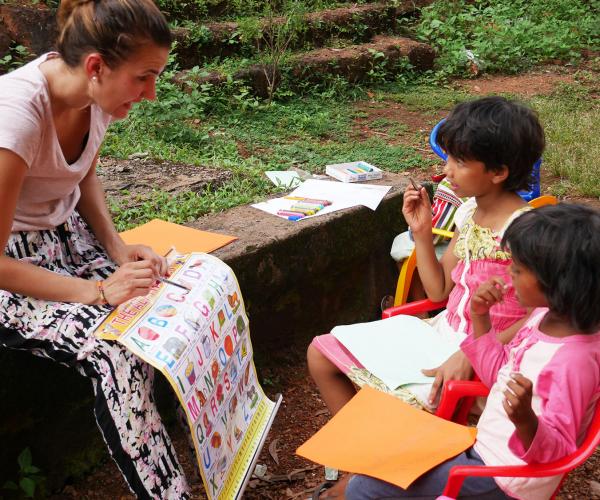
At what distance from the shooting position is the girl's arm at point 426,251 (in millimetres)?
2629

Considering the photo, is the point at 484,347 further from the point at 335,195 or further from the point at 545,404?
the point at 335,195

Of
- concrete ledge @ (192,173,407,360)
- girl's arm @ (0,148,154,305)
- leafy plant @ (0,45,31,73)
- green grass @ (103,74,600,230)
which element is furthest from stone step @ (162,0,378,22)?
girl's arm @ (0,148,154,305)

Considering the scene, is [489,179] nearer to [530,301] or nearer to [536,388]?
[530,301]

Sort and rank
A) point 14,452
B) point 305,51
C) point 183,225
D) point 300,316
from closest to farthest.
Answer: point 14,452 < point 183,225 < point 300,316 < point 305,51

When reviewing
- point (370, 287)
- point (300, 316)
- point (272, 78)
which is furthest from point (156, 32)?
point (272, 78)

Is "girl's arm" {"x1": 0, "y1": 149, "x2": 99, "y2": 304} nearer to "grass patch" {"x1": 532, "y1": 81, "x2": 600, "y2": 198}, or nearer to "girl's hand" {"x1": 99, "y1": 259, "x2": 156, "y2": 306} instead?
"girl's hand" {"x1": 99, "y1": 259, "x2": 156, "y2": 306}

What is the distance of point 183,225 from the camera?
3164 mm

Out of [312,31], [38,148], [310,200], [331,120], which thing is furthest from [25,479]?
[312,31]

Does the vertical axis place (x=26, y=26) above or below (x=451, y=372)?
above

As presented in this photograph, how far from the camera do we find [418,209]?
2666mm

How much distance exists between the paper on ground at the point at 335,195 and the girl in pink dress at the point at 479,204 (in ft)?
2.85

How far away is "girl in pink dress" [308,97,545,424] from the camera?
2.42m

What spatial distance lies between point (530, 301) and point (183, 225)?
5.71ft

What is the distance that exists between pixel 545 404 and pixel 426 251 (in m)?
0.94
